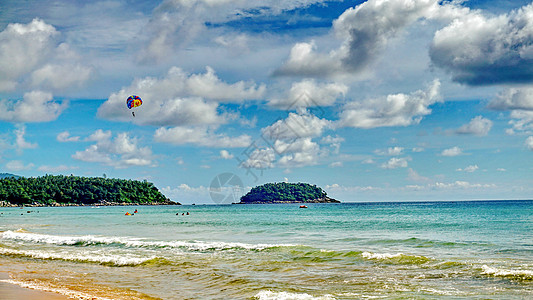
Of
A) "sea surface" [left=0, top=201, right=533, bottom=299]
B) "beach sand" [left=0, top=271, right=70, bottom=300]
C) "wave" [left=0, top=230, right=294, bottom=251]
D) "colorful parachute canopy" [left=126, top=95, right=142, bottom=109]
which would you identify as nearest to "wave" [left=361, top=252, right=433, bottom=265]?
"sea surface" [left=0, top=201, right=533, bottom=299]

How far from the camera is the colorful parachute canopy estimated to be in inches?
1689

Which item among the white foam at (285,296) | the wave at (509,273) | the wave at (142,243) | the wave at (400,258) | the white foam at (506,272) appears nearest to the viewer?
the white foam at (285,296)

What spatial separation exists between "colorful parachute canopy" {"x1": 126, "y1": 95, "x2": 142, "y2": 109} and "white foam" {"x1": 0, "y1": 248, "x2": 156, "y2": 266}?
1968 cm

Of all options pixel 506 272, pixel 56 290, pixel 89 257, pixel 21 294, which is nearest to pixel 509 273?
pixel 506 272

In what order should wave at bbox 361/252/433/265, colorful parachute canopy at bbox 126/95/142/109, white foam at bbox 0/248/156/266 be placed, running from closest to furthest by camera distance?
wave at bbox 361/252/433/265, white foam at bbox 0/248/156/266, colorful parachute canopy at bbox 126/95/142/109

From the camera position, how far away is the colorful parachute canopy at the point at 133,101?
141 ft

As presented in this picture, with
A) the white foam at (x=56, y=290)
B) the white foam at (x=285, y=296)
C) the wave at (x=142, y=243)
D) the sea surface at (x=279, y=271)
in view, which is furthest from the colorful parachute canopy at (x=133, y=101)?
the white foam at (x=285, y=296)

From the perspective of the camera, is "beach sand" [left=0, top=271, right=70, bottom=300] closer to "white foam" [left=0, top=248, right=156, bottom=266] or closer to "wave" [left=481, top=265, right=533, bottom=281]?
"white foam" [left=0, top=248, right=156, bottom=266]

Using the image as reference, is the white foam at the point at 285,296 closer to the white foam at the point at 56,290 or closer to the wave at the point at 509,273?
the white foam at the point at 56,290

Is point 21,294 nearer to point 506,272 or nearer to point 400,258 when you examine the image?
point 400,258

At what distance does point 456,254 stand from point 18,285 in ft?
62.3

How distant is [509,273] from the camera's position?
15758 mm

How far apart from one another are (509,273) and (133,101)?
36.2 metres

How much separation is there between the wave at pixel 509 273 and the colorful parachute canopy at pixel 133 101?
34.6m
